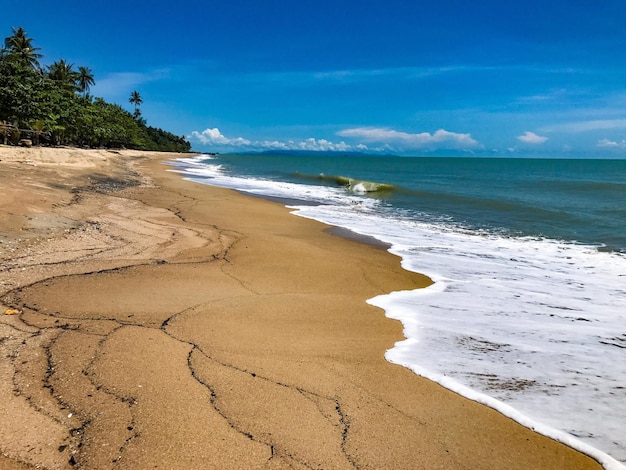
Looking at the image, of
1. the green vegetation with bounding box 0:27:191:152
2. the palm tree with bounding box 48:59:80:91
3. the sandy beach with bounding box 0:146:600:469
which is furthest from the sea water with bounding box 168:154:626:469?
the palm tree with bounding box 48:59:80:91

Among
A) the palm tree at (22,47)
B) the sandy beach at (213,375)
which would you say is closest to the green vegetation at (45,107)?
the palm tree at (22,47)


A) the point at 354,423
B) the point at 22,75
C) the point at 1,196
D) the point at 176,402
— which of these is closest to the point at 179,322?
the point at 176,402

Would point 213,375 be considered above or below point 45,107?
below

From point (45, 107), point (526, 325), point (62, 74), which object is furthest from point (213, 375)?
point (62, 74)

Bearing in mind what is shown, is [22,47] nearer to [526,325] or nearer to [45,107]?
[45,107]

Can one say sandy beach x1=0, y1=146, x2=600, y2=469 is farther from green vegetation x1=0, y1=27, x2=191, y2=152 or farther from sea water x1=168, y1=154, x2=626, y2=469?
green vegetation x1=0, y1=27, x2=191, y2=152

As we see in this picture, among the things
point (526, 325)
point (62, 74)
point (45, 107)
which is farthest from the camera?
point (62, 74)

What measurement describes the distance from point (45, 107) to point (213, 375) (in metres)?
45.1

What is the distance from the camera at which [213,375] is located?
3512mm

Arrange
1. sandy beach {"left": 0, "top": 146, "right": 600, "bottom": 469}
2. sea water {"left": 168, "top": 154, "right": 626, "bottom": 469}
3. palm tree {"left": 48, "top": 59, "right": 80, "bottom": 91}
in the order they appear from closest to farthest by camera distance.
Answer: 1. sandy beach {"left": 0, "top": 146, "right": 600, "bottom": 469}
2. sea water {"left": 168, "top": 154, "right": 626, "bottom": 469}
3. palm tree {"left": 48, "top": 59, "right": 80, "bottom": 91}

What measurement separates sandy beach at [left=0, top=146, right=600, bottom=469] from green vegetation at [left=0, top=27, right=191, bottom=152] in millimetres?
32033

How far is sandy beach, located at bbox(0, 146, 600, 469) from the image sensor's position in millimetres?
2676

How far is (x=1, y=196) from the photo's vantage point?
31.5ft

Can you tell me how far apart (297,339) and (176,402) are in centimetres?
158
